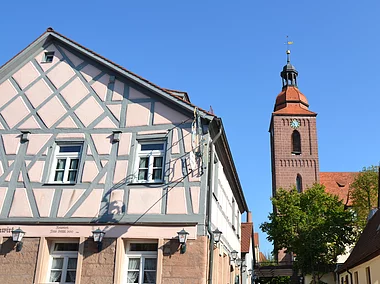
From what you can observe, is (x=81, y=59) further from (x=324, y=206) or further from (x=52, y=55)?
(x=324, y=206)

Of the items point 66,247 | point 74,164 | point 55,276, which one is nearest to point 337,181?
point 74,164

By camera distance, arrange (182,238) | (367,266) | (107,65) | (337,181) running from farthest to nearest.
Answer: (337,181), (367,266), (107,65), (182,238)

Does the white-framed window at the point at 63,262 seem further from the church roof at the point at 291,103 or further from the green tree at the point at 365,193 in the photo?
the church roof at the point at 291,103

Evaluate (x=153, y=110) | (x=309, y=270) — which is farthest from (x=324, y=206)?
(x=153, y=110)

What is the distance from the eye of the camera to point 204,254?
34.7 ft

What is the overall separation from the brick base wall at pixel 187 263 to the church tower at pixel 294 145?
47005 mm

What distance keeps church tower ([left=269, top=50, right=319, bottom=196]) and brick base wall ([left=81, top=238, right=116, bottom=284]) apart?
4735cm

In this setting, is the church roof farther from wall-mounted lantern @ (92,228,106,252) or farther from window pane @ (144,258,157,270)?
wall-mounted lantern @ (92,228,106,252)

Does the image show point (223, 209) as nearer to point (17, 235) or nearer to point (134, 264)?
point (134, 264)

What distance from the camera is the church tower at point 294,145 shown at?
186ft

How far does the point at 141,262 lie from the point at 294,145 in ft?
167

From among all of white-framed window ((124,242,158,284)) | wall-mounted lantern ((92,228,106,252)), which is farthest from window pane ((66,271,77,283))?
white-framed window ((124,242,158,284))

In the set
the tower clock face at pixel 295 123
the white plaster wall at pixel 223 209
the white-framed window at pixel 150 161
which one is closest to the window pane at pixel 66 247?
the white-framed window at pixel 150 161

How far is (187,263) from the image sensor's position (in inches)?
416
